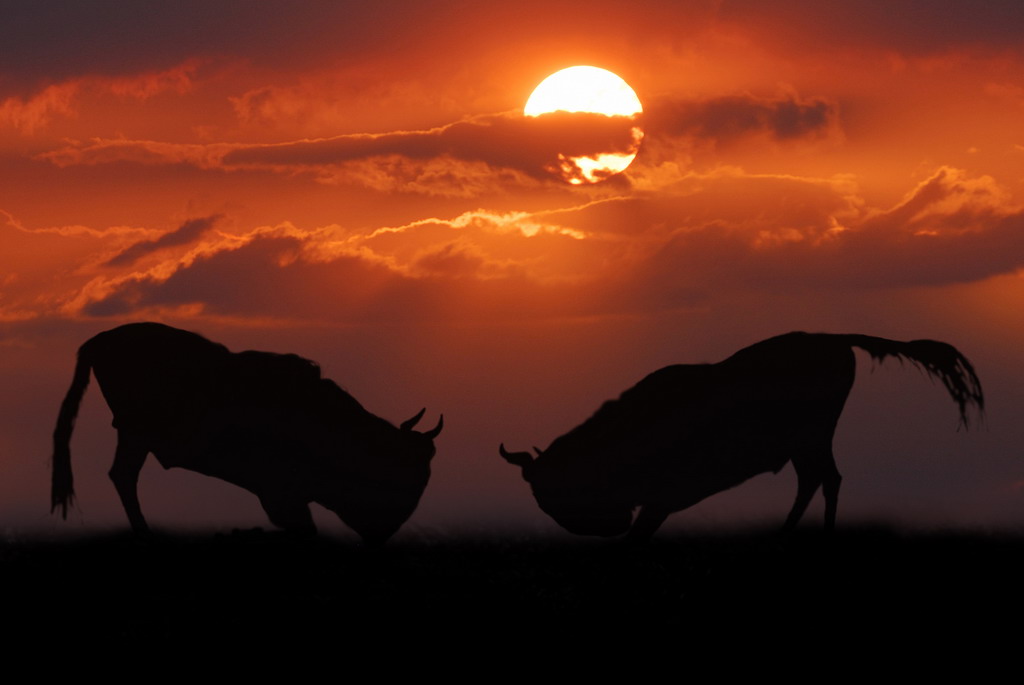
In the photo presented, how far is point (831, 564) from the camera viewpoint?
16.9 meters

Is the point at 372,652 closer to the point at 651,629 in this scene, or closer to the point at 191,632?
the point at 191,632

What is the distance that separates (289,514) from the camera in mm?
18984

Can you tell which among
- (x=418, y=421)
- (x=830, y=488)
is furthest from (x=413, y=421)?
(x=830, y=488)

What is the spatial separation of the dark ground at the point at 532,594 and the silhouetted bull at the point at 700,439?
63 centimetres

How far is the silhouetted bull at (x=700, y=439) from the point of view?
61.5 ft

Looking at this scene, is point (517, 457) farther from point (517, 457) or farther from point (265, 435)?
point (265, 435)

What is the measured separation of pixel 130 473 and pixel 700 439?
24.8 feet

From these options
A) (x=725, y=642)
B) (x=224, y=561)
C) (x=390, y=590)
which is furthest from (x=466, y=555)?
Answer: (x=725, y=642)

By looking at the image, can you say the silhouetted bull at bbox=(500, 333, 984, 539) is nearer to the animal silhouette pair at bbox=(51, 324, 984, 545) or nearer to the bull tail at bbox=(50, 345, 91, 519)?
the animal silhouette pair at bbox=(51, 324, 984, 545)

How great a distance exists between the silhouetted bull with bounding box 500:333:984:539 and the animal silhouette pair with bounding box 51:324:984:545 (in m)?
0.01

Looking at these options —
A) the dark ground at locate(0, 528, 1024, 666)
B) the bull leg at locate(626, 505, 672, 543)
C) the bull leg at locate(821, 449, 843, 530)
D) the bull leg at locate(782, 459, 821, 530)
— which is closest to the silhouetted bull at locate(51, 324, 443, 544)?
the dark ground at locate(0, 528, 1024, 666)

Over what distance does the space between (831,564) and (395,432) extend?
608 cm

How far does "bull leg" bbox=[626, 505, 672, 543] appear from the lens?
18.6 m

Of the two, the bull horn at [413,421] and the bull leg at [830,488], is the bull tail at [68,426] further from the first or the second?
the bull leg at [830,488]
